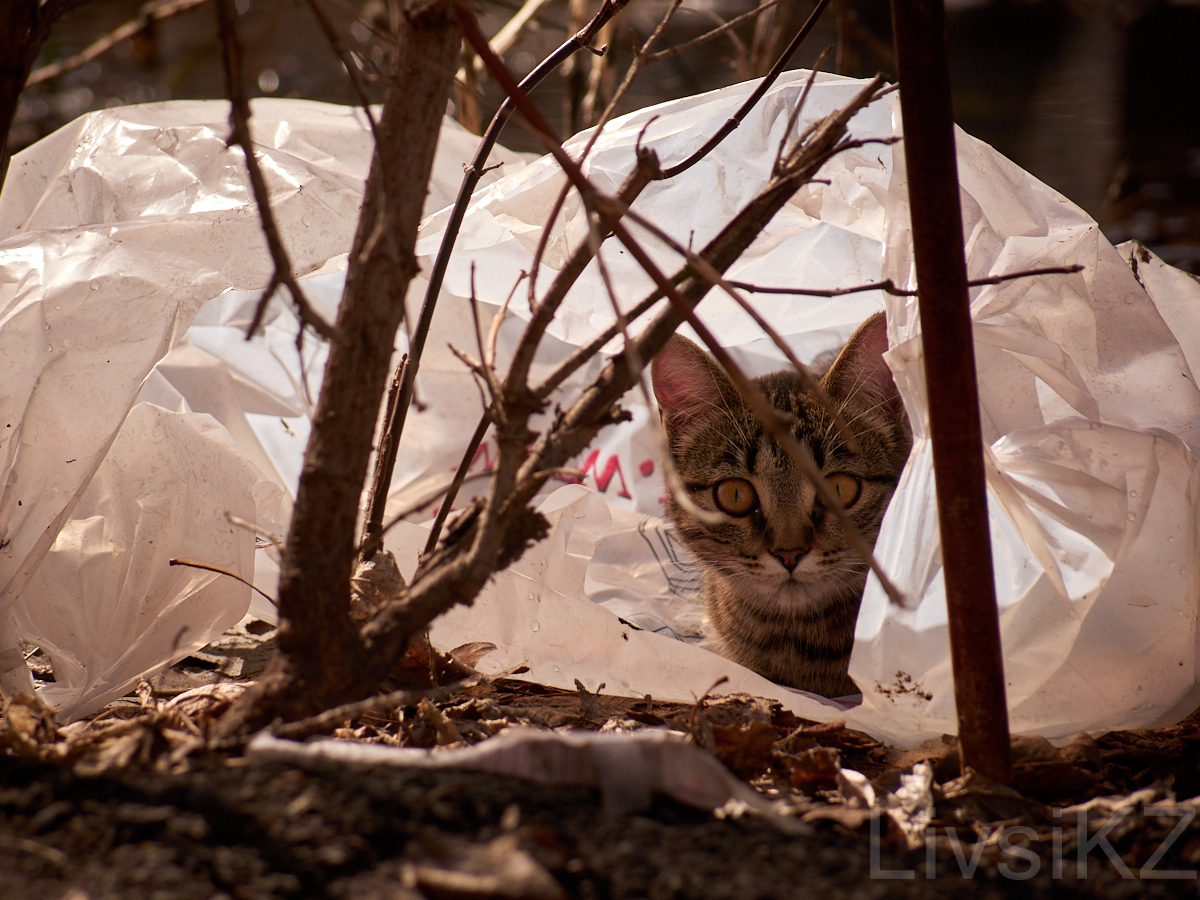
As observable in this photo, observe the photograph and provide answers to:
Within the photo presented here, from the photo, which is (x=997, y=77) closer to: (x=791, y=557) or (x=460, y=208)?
(x=791, y=557)

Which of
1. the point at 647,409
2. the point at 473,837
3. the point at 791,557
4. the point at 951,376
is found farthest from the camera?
the point at 791,557

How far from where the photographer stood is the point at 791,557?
1583 mm

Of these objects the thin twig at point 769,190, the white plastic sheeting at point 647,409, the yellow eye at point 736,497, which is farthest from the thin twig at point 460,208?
the yellow eye at point 736,497

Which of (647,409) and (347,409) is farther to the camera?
(647,409)

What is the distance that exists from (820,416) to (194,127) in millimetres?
1224

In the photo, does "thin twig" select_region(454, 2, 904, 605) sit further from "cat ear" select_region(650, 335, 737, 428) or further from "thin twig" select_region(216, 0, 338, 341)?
"cat ear" select_region(650, 335, 737, 428)

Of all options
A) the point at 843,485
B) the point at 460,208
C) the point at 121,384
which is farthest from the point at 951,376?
the point at 121,384

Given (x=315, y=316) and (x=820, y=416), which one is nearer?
(x=315, y=316)

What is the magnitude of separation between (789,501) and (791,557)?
0.10 m

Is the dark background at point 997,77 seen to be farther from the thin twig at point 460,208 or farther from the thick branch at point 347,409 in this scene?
the thick branch at point 347,409

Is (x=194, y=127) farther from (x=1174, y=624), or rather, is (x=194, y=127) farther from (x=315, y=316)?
(x=1174, y=624)

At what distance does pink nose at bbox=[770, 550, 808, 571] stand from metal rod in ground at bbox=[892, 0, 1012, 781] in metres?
0.69

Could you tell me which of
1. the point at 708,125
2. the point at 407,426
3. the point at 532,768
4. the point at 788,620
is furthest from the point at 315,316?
the point at 407,426

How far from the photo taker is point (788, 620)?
5.59ft
